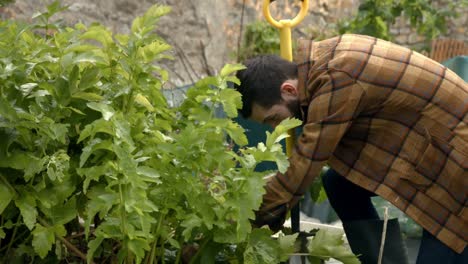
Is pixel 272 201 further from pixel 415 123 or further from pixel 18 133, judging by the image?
pixel 18 133

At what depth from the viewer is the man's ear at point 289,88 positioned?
102 inches

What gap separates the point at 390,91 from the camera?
253 centimetres

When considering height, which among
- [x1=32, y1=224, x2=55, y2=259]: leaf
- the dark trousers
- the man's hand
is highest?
[x1=32, y1=224, x2=55, y2=259]: leaf

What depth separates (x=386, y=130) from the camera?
2637 mm

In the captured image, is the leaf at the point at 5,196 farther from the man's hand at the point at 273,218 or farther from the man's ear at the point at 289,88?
the man's ear at the point at 289,88

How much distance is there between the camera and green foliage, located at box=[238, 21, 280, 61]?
7.52 m

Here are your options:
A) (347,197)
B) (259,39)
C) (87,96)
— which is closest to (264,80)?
(347,197)

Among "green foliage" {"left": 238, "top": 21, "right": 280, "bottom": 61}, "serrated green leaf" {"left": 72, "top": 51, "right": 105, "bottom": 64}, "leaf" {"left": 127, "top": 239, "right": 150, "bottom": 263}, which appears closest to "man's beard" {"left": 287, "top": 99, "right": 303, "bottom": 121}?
"serrated green leaf" {"left": 72, "top": 51, "right": 105, "bottom": 64}

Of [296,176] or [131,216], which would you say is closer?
[131,216]

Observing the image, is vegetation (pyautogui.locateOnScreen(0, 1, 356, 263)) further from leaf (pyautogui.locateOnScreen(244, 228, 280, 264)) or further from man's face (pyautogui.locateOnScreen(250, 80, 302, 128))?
man's face (pyautogui.locateOnScreen(250, 80, 302, 128))

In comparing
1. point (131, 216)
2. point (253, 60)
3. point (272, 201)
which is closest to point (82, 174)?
point (131, 216)

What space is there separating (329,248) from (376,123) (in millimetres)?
566

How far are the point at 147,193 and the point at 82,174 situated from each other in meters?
0.16

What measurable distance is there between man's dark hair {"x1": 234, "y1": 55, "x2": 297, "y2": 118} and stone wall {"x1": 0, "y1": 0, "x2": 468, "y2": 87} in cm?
283
